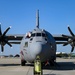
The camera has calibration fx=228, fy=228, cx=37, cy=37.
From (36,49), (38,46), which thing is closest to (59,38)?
(38,46)

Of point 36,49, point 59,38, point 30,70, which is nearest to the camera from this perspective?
point 36,49

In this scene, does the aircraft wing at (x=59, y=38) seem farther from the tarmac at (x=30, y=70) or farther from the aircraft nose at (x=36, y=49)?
the aircraft nose at (x=36, y=49)

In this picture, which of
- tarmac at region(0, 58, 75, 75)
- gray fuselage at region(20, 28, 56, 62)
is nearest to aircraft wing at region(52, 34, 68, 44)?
tarmac at region(0, 58, 75, 75)

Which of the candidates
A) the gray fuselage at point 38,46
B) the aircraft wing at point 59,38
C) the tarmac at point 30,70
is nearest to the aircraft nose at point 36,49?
the gray fuselage at point 38,46

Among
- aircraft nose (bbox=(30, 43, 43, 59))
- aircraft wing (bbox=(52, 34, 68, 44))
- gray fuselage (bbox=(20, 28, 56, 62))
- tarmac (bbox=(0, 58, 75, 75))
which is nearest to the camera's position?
tarmac (bbox=(0, 58, 75, 75))

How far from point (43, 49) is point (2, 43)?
1018 cm

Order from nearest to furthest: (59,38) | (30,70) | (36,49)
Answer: (36,49) → (30,70) → (59,38)

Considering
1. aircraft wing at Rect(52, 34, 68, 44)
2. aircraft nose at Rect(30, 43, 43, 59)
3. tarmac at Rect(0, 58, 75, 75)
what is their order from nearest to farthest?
tarmac at Rect(0, 58, 75, 75)
aircraft nose at Rect(30, 43, 43, 59)
aircraft wing at Rect(52, 34, 68, 44)

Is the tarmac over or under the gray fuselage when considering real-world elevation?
under

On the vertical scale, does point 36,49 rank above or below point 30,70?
above

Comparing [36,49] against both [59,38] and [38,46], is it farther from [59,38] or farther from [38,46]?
[59,38]

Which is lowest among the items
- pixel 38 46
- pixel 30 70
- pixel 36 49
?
pixel 30 70

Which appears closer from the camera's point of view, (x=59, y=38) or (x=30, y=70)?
(x=30, y=70)

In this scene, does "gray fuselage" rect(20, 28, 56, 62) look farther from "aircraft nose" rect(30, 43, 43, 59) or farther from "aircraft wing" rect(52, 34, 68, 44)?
"aircraft wing" rect(52, 34, 68, 44)
